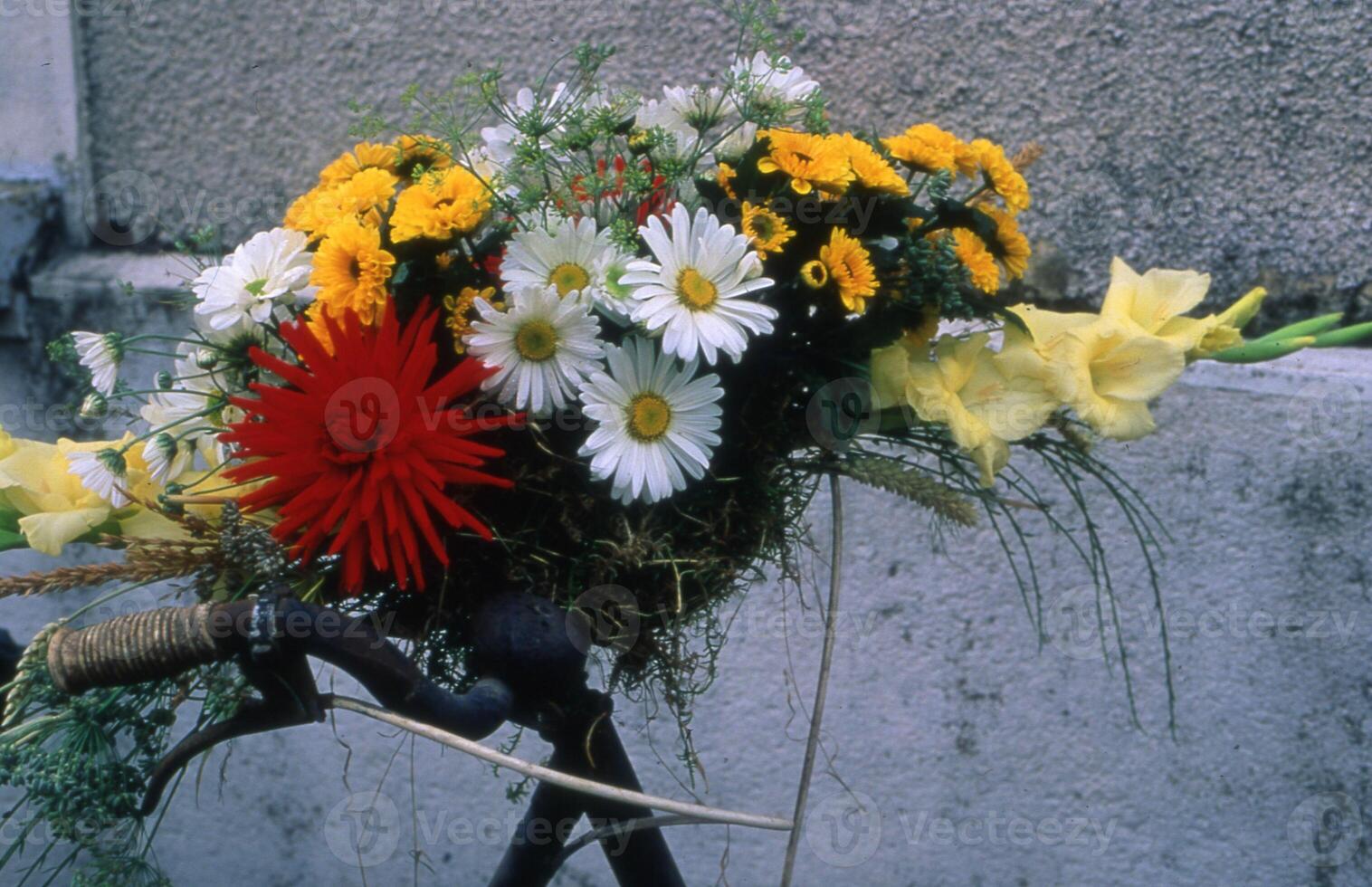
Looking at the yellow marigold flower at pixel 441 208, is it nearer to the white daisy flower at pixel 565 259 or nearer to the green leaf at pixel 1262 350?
the white daisy flower at pixel 565 259

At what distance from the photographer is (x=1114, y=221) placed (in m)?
1.74

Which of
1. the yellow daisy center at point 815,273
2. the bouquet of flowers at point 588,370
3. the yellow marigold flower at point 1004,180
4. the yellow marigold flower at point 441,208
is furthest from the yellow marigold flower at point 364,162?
the yellow marigold flower at point 1004,180

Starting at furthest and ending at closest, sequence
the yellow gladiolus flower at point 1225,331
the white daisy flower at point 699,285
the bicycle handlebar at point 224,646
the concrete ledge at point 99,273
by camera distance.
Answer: the concrete ledge at point 99,273, the yellow gladiolus flower at point 1225,331, the white daisy flower at point 699,285, the bicycle handlebar at point 224,646

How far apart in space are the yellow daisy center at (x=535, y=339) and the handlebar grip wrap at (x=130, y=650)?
0.26m

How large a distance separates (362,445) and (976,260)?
1.56ft

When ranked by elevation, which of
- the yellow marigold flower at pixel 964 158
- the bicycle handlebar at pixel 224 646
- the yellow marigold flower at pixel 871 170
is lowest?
the bicycle handlebar at pixel 224 646

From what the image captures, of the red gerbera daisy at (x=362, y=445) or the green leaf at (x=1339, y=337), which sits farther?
the green leaf at (x=1339, y=337)

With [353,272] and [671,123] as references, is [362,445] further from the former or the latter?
[671,123]

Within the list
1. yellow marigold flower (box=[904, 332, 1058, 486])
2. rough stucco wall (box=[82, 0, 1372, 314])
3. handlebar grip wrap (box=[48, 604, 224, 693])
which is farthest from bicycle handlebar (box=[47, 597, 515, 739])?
rough stucco wall (box=[82, 0, 1372, 314])

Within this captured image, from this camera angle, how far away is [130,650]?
2.05ft

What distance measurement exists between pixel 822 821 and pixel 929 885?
22 centimetres

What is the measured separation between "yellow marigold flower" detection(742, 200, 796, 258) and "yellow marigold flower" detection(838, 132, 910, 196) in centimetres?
7

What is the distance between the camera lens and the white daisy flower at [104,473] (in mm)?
807

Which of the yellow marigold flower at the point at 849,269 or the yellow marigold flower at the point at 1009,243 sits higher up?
the yellow marigold flower at the point at 1009,243
